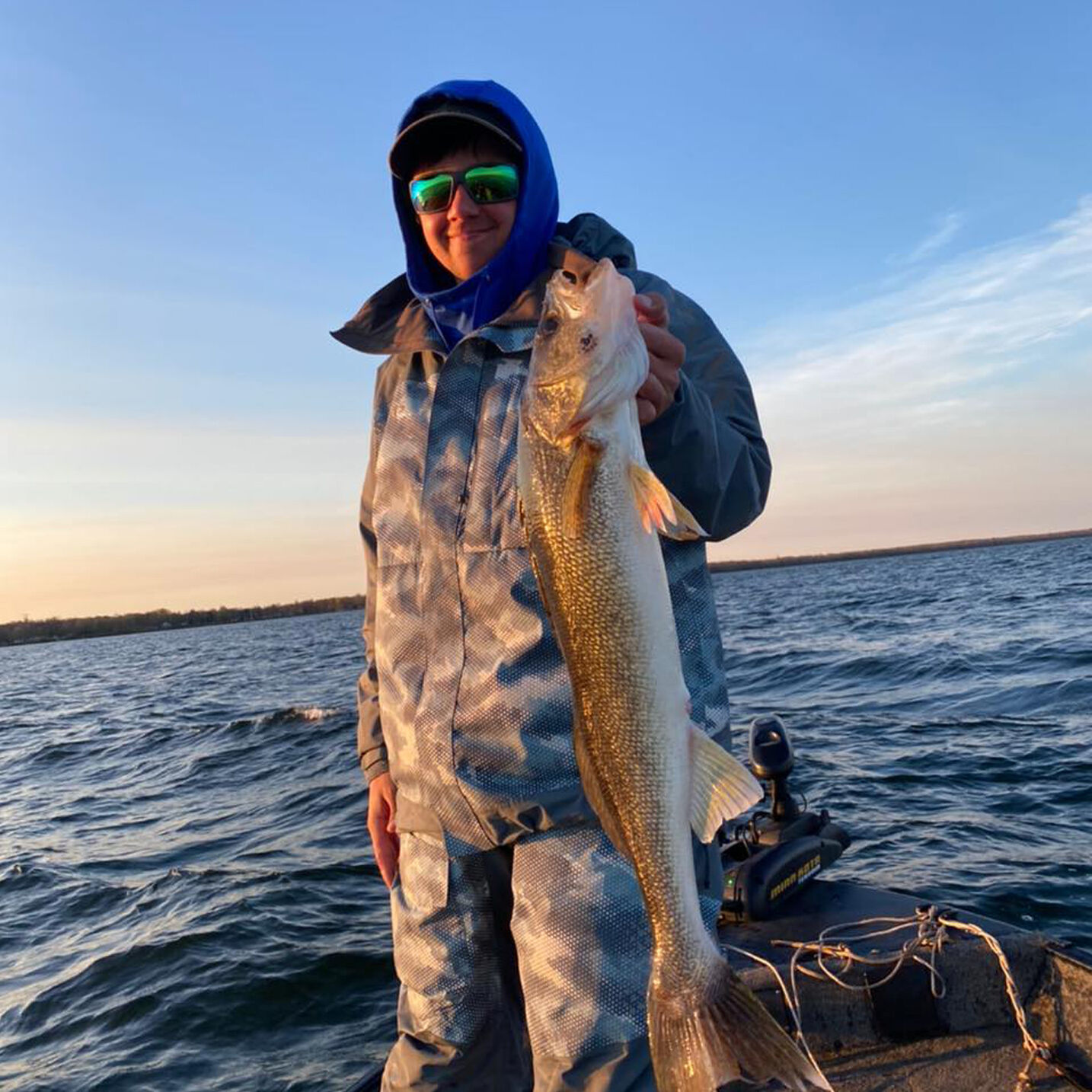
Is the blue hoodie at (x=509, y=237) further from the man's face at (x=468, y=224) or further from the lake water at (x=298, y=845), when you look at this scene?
the lake water at (x=298, y=845)

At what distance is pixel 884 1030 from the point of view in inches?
183

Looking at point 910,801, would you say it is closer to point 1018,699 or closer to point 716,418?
point 1018,699

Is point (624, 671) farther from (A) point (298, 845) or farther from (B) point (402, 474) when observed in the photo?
(A) point (298, 845)

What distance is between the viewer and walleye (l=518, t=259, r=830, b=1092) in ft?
7.84

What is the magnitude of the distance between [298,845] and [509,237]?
1035 centimetres

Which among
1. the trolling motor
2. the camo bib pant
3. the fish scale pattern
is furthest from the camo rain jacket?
the trolling motor

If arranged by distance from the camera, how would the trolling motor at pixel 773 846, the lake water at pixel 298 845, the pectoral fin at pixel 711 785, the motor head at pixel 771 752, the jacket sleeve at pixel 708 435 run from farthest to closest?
1. the lake water at pixel 298 845
2. the motor head at pixel 771 752
3. the trolling motor at pixel 773 846
4. the jacket sleeve at pixel 708 435
5. the pectoral fin at pixel 711 785

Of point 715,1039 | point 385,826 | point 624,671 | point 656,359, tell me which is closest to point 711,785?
point 624,671

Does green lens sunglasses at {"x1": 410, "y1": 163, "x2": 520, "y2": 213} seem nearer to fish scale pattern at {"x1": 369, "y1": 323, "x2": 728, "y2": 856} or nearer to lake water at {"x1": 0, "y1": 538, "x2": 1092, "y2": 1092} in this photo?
fish scale pattern at {"x1": 369, "y1": 323, "x2": 728, "y2": 856}

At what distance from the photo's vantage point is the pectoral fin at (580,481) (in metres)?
2.40

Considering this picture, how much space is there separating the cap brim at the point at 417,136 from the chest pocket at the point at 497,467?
35.1 inches

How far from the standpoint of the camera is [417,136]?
3.55 meters

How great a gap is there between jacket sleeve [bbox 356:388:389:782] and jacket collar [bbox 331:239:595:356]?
0.34 m

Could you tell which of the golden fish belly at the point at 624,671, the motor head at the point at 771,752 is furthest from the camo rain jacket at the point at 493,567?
the motor head at the point at 771,752
